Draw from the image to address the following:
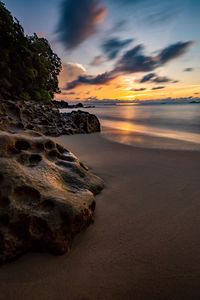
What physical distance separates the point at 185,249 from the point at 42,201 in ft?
4.56

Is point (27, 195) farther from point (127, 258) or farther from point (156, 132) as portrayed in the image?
point (156, 132)

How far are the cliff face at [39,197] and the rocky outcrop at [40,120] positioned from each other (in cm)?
449

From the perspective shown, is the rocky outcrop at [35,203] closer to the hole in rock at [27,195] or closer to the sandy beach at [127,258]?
the hole in rock at [27,195]

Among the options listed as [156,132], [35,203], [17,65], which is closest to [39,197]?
[35,203]

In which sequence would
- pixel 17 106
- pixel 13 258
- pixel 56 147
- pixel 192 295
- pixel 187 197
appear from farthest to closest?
pixel 17 106 < pixel 56 147 < pixel 187 197 < pixel 13 258 < pixel 192 295

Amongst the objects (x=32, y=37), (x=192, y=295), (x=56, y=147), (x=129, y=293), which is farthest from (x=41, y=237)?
(x=32, y=37)

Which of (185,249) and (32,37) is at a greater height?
(32,37)

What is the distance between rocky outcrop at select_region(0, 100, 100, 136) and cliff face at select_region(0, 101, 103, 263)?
4.49 m

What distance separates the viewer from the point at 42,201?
210 cm

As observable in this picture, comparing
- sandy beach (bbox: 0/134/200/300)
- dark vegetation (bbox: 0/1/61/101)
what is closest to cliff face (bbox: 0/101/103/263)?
sandy beach (bbox: 0/134/200/300)

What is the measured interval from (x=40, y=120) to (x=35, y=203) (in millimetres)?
7765

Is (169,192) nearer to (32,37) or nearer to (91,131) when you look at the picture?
(91,131)

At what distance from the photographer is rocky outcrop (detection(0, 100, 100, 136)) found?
7.95m

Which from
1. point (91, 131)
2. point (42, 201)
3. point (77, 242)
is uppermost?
point (42, 201)
